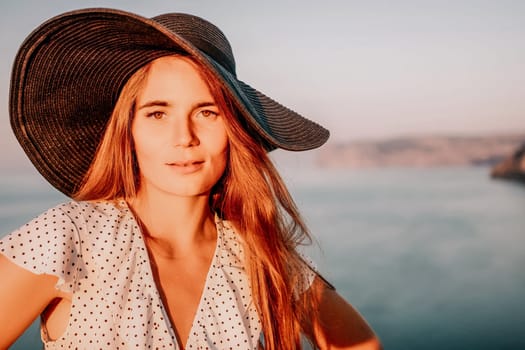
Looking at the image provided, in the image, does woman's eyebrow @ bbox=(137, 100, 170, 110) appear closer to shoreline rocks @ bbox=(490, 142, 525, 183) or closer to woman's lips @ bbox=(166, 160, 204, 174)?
woman's lips @ bbox=(166, 160, 204, 174)

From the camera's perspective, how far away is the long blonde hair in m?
2.01

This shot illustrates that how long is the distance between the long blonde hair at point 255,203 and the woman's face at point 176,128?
45 mm

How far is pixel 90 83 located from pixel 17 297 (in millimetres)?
801

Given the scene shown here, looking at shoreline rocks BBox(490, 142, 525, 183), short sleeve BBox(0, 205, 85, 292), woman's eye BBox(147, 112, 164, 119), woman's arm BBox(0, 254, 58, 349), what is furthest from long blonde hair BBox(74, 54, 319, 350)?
shoreline rocks BBox(490, 142, 525, 183)

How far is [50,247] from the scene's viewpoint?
5.27ft

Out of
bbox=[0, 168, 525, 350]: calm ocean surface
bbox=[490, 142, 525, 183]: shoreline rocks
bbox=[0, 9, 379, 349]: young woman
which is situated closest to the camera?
bbox=[0, 9, 379, 349]: young woman

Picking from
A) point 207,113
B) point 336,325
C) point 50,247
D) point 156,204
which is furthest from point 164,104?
point 336,325

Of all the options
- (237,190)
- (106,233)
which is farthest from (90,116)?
(237,190)

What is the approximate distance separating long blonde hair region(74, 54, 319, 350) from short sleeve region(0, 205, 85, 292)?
336 millimetres

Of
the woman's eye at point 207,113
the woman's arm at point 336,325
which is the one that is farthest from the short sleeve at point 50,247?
the woman's arm at point 336,325

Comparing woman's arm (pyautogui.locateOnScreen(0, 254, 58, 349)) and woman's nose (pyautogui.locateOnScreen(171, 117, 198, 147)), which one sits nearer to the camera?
woman's arm (pyautogui.locateOnScreen(0, 254, 58, 349))

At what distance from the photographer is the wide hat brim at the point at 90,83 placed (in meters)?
1.70

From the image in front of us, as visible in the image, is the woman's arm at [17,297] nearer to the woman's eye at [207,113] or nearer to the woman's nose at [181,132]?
the woman's nose at [181,132]

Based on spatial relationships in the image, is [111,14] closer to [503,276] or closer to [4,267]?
[4,267]
